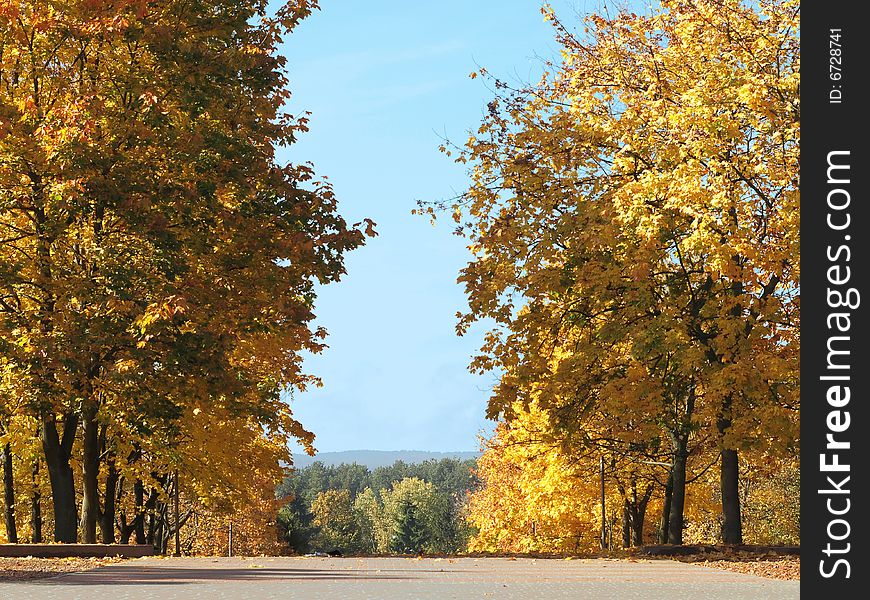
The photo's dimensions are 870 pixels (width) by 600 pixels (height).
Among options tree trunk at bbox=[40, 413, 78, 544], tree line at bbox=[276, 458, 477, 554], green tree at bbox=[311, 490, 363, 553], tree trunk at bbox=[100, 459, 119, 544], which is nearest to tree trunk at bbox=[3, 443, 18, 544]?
tree trunk at bbox=[100, 459, 119, 544]

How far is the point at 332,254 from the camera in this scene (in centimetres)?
2305

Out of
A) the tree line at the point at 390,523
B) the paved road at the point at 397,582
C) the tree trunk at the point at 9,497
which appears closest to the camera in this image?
the paved road at the point at 397,582

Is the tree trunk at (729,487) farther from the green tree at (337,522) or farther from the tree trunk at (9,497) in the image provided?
the green tree at (337,522)

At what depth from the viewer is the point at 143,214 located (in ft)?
70.4

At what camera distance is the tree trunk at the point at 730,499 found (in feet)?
80.4

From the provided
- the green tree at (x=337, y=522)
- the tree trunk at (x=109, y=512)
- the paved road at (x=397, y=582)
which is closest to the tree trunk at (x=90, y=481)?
the tree trunk at (x=109, y=512)

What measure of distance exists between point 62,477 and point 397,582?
13660 mm

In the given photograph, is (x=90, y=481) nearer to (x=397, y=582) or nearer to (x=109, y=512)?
(x=109, y=512)

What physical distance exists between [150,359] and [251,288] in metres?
2.49

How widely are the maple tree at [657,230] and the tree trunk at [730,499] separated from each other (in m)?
0.05

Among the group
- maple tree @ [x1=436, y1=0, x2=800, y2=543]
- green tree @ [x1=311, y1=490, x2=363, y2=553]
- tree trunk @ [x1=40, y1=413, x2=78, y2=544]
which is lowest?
green tree @ [x1=311, y1=490, x2=363, y2=553]

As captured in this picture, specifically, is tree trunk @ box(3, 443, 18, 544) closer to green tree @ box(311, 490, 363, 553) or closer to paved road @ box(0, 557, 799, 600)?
paved road @ box(0, 557, 799, 600)

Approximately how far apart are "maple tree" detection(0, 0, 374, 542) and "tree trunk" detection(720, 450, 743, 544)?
9500 mm

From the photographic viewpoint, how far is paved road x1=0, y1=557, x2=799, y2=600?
39.3 feet
